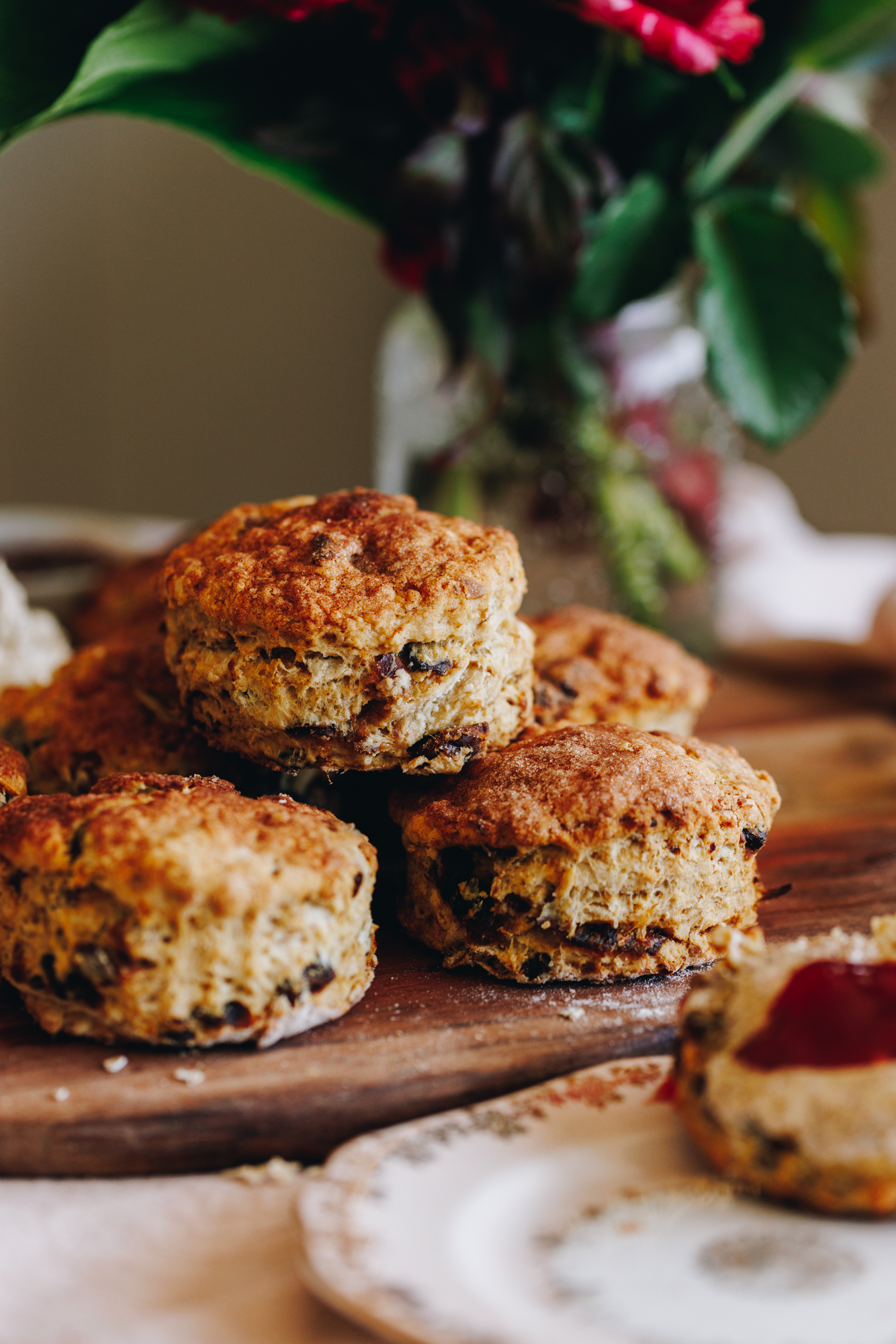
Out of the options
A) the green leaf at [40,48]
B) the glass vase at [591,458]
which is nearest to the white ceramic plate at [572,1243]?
the green leaf at [40,48]

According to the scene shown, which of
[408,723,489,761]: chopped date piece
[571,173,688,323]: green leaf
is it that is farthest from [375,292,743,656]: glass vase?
[408,723,489,761]: chopped date piece

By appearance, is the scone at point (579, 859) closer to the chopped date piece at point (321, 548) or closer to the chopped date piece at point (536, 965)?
the chopped date piece at point (536, 965)

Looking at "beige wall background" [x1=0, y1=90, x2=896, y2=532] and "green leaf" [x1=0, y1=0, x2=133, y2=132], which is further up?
"green leaf" [x1=0, y1=0, x2=133, y2=132]

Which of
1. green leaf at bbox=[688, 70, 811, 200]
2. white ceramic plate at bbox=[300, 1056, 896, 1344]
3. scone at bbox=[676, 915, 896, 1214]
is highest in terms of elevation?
green leaf at bbox=[688, 70, 811, 200]

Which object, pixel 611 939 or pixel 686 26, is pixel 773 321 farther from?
pixel 611 939

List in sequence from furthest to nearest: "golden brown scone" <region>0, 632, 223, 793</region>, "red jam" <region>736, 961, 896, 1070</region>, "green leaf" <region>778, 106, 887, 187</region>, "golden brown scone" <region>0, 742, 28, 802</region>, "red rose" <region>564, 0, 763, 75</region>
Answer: "green leaf" <region>778, 106, 887, 187</region>
"red rose" <region>564, 0, 763, 75</region>
"golden brown scone" <region>0, 632, 223, 793</region>
"golden brown scone" <region>0, 742, 28, 802</region>
"red jam" <region>736, 961, 896, 1070</region>

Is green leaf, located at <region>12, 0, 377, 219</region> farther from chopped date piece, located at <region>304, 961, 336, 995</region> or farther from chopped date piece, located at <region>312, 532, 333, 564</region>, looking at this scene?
chopped date piece, located at <region>304, 961, 336, 995</region>
